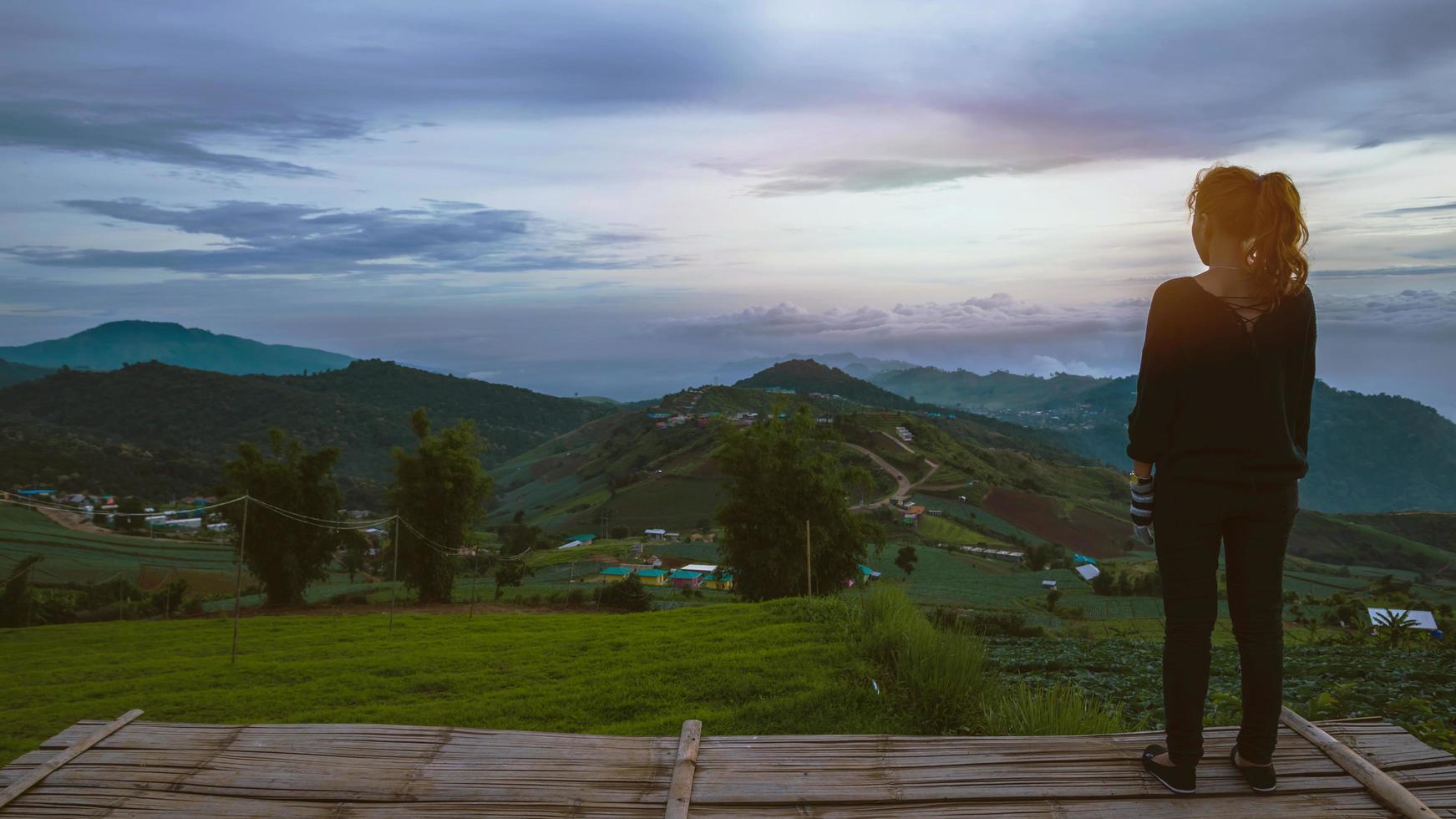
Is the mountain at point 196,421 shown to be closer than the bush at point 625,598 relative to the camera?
No

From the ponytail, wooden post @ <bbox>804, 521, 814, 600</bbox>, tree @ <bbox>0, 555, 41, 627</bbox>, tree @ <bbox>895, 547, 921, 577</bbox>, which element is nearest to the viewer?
the ponytail

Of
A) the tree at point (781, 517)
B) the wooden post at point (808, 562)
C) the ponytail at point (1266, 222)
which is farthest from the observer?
the tree at point (781, 517)

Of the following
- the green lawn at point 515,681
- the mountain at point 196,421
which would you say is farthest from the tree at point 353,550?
the mountain at point 196,421

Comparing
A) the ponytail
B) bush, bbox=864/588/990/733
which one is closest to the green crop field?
bush, bbox=864/588/990/733

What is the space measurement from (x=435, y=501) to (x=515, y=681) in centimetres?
1991

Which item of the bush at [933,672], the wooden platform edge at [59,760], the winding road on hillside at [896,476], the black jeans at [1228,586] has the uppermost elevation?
the black jeans at [1228,586]

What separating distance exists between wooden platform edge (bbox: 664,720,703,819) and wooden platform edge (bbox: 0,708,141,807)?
85.3 inches

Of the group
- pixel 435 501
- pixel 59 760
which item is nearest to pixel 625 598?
pixel 435 501

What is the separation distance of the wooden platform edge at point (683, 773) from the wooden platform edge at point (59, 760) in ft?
7.11

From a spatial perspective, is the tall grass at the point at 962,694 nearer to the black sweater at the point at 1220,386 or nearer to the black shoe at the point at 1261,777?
the black shoe at the point at 1261,777

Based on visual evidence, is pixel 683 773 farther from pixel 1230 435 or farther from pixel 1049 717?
pixel 1230 435

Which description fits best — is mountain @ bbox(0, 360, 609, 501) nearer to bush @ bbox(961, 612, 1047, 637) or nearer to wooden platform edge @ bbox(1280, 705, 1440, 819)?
bush @ bbox(961, 612, 1047, 637)

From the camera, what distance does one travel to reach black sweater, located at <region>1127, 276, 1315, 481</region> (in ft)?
9.46

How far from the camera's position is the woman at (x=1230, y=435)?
2889 millimetres
